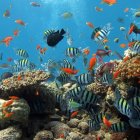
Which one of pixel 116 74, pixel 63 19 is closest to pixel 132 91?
pixel 116 74

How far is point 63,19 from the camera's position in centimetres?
9556

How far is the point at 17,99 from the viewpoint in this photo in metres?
7.17

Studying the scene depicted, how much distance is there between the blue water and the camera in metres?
83.2

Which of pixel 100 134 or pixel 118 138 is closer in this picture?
pixel 118 138

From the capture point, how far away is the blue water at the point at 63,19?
273ft

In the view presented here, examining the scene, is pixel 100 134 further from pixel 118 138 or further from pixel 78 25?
pixel 78 25

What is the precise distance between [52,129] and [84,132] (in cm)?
76

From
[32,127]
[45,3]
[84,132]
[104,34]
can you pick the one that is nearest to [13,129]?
[32,127]

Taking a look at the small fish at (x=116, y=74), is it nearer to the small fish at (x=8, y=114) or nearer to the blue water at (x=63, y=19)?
the small fish at (x=8, y=114)

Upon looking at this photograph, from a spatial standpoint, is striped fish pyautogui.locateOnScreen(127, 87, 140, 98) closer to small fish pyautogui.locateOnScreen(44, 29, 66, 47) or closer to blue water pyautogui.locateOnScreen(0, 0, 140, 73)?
small fish pyautogui.locateOnScreen(44, 29, 66, 47)

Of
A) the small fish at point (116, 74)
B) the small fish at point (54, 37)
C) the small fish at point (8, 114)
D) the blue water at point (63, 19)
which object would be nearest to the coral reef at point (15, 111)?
the small fish at point (8, 114)

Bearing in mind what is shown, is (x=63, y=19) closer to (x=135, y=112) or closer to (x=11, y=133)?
(x=11, y=133)

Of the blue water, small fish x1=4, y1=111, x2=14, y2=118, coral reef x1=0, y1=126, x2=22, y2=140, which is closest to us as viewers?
coral reef x1=0, y1=126, x2=22, y2=140

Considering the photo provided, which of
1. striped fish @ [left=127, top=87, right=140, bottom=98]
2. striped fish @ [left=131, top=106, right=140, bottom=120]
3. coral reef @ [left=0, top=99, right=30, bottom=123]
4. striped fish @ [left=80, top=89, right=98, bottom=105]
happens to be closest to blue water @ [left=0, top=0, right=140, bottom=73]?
coral reef @ [left=0, top=99, right=30, bottom=123]
